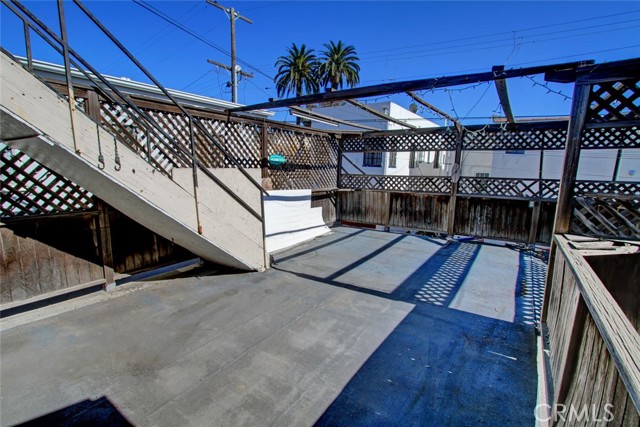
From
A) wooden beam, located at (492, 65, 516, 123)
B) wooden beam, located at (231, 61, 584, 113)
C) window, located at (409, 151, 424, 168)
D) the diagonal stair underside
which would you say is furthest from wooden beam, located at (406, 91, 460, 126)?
window, located at (409, 151, 424, 168)

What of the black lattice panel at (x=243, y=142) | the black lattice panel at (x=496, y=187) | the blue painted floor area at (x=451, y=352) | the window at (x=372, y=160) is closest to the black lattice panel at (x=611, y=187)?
the black lattice panel at (x=496, y=187)

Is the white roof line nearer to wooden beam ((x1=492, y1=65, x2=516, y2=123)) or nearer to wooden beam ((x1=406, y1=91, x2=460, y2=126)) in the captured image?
wooden beam ((x1=406, y1=91, x2=460, y2=126))

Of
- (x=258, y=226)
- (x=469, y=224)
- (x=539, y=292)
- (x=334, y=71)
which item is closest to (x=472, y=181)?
(x=469, y=224)

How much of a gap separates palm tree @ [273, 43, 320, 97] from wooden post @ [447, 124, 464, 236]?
13.6 m

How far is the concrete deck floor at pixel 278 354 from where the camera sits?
2.03m

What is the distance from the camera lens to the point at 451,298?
13.1ft

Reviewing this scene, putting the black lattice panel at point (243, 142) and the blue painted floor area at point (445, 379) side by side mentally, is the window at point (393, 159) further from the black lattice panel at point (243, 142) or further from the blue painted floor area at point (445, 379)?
the blue painted floor area at point (445, 379)

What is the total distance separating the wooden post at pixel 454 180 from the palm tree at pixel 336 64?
42.0 ft

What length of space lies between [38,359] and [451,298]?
456cm

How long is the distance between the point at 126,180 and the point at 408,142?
675 cm

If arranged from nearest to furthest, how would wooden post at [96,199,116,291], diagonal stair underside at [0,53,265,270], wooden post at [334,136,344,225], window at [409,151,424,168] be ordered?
diagonal stair underside at [0,53,265,270] < wooden post at [96,199,116,291] < wooden post at [334,136,344,225] < window at [409,151,424,168]

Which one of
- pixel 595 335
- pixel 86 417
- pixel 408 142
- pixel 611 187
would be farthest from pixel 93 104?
pixel 611 187

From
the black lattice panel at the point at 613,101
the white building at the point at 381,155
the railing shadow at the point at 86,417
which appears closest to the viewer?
the railing shadow at the point at 86,417

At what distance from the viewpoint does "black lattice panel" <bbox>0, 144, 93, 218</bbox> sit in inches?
123
